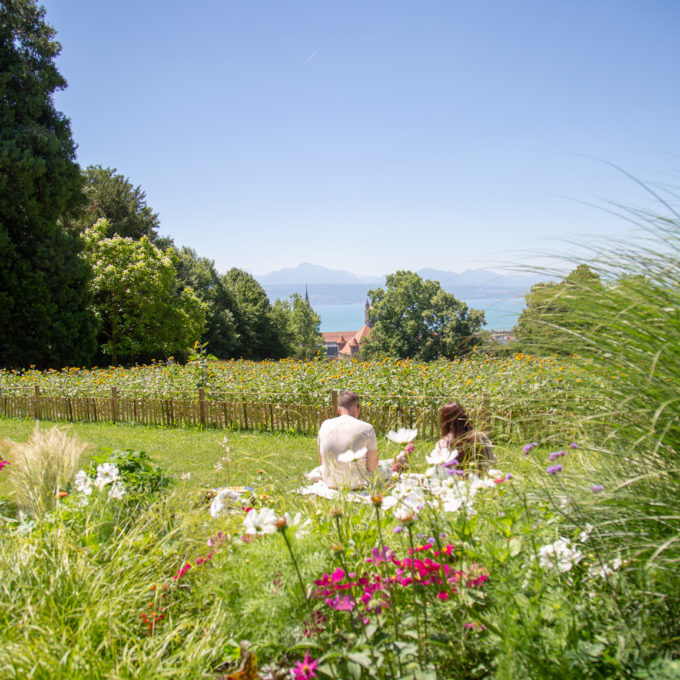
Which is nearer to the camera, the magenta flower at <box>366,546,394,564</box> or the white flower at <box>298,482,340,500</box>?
the magenta flower at <box>366,546,394,564</box>

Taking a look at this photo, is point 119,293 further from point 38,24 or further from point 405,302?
point 405,302

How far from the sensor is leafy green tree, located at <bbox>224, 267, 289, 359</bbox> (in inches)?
1823

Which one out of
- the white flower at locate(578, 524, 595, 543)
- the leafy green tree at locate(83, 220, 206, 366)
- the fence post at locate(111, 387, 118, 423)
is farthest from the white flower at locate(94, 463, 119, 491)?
the leafy green tree at locate(83, 220, 206, 366)

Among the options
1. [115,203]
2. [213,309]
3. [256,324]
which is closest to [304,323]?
[256,324]

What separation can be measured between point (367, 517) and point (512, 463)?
37.4 inches

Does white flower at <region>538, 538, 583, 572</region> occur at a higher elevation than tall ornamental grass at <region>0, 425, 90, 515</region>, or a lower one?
higher

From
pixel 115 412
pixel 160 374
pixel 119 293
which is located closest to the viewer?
pixel 115 412

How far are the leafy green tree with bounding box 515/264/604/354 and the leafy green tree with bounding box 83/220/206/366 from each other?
29.4 m

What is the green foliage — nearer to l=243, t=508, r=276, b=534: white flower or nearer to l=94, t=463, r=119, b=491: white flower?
l=94, t=463, r=119, b=491: white flower

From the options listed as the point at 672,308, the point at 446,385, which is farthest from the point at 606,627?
the point at 446,385

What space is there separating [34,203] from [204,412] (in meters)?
16.0

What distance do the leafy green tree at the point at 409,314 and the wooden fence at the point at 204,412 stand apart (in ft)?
126

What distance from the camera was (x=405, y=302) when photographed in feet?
169

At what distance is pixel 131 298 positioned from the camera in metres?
29.2
